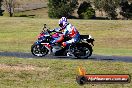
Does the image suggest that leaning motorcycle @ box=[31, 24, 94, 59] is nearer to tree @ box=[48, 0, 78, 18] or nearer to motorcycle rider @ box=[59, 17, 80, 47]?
motorcycle rider @ box=[59, 17, 80, 47]

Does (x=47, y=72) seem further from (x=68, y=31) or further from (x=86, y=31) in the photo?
(x=86, y=31)

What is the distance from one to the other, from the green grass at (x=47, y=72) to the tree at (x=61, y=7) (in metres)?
56.9

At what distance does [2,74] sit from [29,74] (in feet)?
2.92

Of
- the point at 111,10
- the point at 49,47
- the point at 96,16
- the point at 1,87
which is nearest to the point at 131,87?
the point at 1,87

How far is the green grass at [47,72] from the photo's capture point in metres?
12.2

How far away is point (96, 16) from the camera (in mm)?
78000

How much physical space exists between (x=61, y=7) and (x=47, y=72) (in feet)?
198

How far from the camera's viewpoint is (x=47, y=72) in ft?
45.5

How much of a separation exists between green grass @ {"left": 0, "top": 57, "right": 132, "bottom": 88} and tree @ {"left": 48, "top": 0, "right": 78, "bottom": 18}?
187 feet

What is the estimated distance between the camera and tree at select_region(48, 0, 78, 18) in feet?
240

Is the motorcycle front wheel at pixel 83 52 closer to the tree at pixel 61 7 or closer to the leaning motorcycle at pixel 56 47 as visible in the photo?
the leaning motorcycle at pixel 56 47

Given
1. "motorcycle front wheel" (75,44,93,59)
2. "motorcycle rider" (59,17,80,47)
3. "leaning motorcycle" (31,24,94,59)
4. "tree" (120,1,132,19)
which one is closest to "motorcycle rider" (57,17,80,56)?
"motorcycle rider" (59,17,80,47)

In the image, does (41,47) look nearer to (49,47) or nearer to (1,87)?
(49,47)

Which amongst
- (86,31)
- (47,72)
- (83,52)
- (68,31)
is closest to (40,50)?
(68,31)
